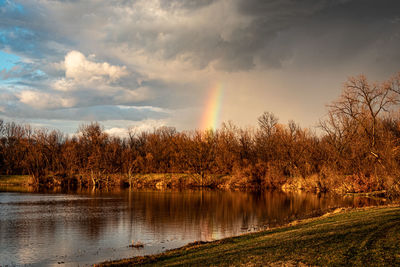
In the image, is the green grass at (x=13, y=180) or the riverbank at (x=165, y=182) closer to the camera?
the riverbank at (x=165, y=182)

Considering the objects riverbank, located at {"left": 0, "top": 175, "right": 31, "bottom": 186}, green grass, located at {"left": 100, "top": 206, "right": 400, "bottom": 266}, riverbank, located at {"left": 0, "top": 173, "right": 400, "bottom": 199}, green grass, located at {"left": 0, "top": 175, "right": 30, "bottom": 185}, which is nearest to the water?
green grass, located at {"left": 100, "top": 206, "right": 400, "bottom": 266}

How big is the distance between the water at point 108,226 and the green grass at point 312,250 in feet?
17.3

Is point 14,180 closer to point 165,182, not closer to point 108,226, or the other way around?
point 165,182

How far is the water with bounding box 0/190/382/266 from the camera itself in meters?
22.9

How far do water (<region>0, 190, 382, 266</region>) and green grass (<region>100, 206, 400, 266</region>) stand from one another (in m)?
5.28

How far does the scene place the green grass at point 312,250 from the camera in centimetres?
1409

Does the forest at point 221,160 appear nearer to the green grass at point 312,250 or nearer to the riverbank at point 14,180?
the riverbank at point 14,180

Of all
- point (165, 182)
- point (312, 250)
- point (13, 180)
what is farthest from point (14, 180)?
point (312, 250)

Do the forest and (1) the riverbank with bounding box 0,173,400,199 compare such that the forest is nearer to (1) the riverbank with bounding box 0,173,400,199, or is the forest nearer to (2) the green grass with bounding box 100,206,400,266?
(1) the riverbank with bounding box 0,173,400,199

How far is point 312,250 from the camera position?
15742 mm

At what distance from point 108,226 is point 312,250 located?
22.1m

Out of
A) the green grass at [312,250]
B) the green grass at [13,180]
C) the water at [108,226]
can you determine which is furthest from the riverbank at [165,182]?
the green grass at [312,250]

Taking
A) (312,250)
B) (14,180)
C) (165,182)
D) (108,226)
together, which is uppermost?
(14,180)

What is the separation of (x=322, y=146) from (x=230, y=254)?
72234 mm
